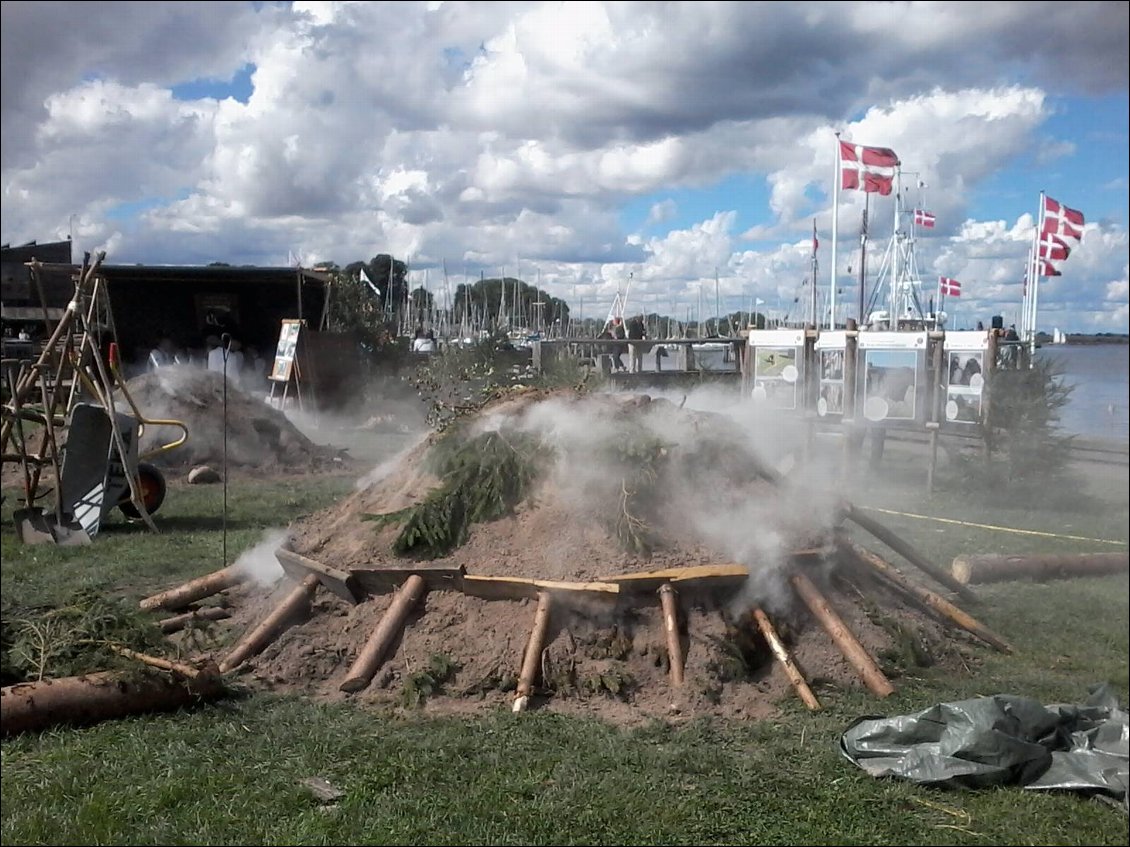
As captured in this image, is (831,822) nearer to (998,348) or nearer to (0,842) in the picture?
(0,842)

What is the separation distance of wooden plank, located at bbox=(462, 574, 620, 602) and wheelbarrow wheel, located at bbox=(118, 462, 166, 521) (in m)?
6.05

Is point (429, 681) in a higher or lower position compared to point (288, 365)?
lower

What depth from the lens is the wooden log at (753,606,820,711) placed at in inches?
211

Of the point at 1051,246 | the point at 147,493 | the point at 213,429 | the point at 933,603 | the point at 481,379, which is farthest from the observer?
the point at 213,429

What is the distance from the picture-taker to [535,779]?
442 centimetres

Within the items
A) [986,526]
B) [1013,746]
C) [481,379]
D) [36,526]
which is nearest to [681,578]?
[1013,746]

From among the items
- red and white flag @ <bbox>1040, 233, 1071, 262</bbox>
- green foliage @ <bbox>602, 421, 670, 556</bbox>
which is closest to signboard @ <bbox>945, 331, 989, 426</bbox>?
green foliage @ <bbox>602, 421, 670, 556</bbox>

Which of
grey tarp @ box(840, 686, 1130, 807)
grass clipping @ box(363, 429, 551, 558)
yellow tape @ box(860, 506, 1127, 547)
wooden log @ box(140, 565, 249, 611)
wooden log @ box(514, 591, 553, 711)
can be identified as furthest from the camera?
yellow tape @ box(860, 506, 1127, 547)

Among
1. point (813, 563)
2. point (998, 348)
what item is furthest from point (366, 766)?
point (998, 348)

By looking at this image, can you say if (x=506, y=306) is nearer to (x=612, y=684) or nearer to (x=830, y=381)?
(x=830, y=381)

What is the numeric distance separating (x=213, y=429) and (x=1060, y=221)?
43.5ft

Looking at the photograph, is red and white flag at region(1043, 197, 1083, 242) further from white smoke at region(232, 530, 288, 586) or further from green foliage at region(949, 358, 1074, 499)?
green foliage at region(949, 358, 1074, 499)

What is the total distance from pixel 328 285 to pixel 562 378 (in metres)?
14.7

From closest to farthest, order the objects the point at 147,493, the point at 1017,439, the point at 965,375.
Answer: the point at 147,493 < the point at 1017,439 < the point at 965,375
